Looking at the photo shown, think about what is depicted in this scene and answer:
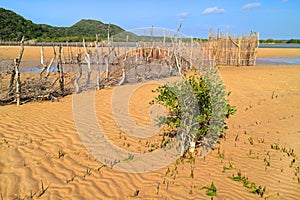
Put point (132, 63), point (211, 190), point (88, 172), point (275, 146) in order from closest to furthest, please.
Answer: point (211, 190)
point (88, 172)
point (275, 146)
point (132, 63)

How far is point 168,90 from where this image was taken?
5039 millimetres

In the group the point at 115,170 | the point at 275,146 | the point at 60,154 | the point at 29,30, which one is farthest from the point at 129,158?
the point at 29,30

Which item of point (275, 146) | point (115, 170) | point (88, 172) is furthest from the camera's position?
point (275, 146)

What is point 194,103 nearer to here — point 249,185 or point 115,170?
point 249,185

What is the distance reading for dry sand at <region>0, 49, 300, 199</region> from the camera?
3770 millimetres

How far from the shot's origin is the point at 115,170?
441 centimetres

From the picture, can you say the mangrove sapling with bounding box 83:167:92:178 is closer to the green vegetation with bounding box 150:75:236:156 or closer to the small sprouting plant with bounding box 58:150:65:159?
the small sprouting plant with bounding box 58:150:65:159

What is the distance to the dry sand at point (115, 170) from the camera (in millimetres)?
3770

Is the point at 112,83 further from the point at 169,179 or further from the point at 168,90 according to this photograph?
the point at 169,179

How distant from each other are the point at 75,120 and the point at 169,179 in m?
3.67

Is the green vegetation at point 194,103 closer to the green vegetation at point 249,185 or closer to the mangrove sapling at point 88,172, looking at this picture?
the green vegetation at point 249,185

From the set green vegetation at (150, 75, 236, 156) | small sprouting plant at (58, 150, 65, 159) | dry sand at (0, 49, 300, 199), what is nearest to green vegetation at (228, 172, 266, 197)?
dry sand at (0, 49, 300, 199)

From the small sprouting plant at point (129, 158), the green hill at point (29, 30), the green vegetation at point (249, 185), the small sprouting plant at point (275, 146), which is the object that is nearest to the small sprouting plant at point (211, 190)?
the green vegetation at point (249, 185)

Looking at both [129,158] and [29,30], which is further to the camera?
[29,30]
